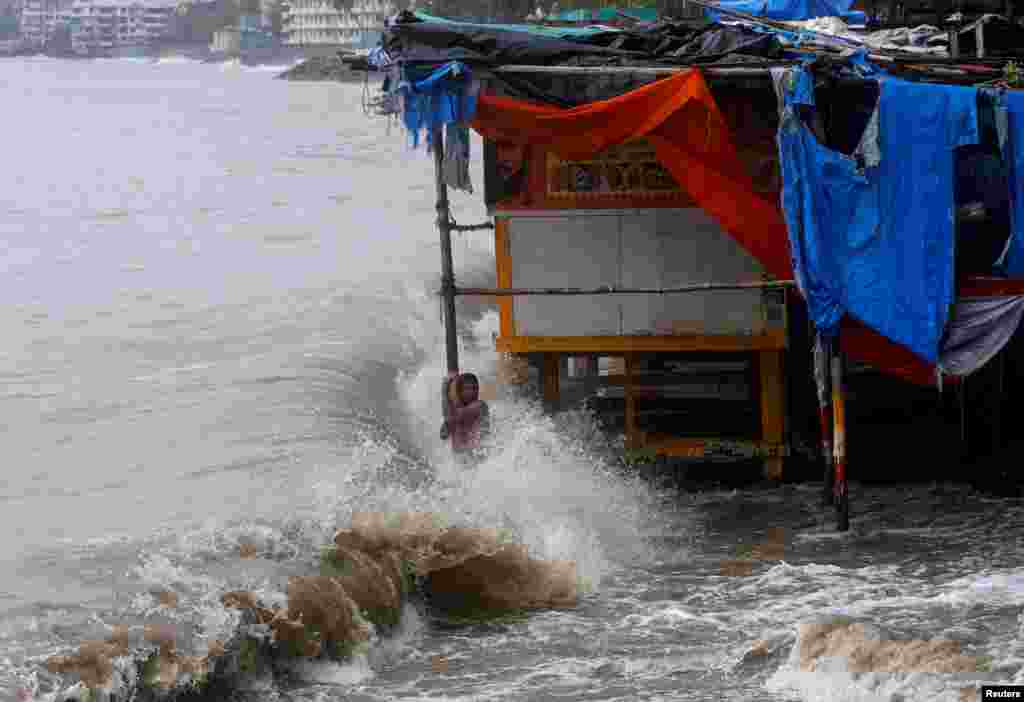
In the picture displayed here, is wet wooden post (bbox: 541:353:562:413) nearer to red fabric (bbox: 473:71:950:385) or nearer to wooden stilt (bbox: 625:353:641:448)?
wooden stilt (bbox: 625:353:641:448)

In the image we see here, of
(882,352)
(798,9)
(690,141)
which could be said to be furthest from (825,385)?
(798,9)

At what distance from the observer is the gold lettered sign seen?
11438 millimetres

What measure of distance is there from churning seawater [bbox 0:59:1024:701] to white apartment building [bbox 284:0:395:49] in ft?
449

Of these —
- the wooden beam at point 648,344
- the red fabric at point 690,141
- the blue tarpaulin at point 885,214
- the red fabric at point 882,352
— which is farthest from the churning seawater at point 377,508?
the blue tarpaulin at point 885,214

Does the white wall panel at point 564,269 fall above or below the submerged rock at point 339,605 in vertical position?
above

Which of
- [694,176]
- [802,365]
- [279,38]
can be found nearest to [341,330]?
[802,365]

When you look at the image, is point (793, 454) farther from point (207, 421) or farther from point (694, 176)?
point (207, 421)

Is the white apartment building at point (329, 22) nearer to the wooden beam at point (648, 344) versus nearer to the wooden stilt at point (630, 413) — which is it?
the wooden stilt at point (630, 413)

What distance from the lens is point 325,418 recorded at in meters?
15.3

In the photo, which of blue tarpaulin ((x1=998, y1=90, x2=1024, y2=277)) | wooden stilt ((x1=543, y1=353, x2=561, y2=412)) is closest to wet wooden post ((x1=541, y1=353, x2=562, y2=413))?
wooden stilt ((x1=543, y1=353, x2=561, y2=412))

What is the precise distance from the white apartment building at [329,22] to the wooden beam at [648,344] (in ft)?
480

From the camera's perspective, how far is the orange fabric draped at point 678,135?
33.5 feet

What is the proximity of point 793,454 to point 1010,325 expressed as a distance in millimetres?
2519

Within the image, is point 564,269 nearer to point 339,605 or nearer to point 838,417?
point 838,417
